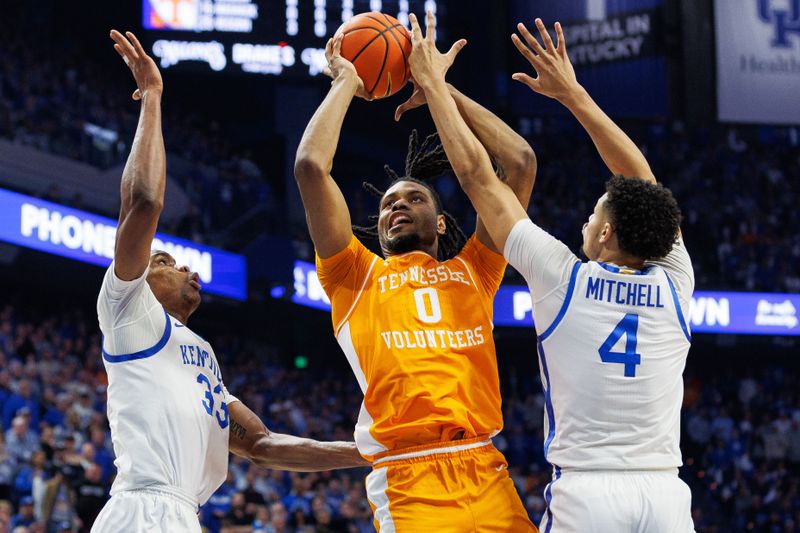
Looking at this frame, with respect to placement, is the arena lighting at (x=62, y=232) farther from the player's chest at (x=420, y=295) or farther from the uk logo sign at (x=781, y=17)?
the player's chest at (x=420, y=295)

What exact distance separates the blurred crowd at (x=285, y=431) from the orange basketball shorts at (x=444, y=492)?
266 inches

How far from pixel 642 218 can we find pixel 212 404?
1.96m

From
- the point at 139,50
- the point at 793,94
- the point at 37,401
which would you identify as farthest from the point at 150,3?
the point at 139,50

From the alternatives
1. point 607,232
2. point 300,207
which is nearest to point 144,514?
point 607,232

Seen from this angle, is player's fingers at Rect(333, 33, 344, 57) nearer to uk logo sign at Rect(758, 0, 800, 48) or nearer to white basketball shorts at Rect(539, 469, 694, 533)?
white basketball shorts at Rect(539, 469, 694, 533)

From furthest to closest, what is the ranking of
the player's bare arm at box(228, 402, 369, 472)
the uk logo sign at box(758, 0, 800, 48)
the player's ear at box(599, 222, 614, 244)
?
the uk logo sign at box(758, 0, 800, 48) < the player's bare arm at box(228, 402, 369, 472) < the player's ear at box(599, 222, 614, 244)

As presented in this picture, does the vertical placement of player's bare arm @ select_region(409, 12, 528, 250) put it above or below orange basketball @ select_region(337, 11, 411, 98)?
below

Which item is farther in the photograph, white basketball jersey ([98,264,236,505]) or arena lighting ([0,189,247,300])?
arena lighting ([0,189,247,300])

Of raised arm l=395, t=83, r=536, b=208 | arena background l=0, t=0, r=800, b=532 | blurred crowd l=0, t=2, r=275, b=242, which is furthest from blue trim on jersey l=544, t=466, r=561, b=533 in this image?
blurred crowd l=0, t=2, r=275, b=242

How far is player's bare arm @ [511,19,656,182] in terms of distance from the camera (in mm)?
4203

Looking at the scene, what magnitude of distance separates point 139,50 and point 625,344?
2.29 meters

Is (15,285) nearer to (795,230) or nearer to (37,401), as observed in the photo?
(37,401)

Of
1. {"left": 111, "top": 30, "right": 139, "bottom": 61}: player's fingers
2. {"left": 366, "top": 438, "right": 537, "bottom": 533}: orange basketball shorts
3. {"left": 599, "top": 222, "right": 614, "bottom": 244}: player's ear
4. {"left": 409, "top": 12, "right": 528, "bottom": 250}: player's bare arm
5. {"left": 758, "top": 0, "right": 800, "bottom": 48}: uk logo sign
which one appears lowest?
{"left": 366, "top": 438, "right": 537, "bottom": 533}: orange basketball shorts

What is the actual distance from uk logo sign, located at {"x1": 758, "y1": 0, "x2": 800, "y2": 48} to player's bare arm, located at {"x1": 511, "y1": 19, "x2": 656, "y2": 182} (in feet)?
49.5
